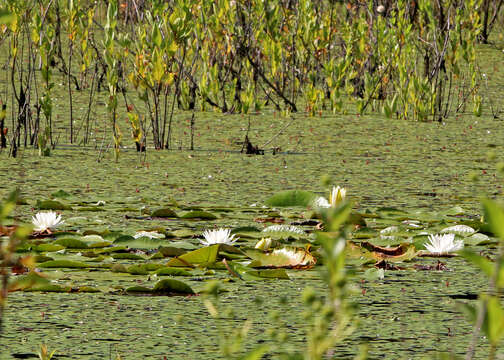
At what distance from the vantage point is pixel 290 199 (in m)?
3.12

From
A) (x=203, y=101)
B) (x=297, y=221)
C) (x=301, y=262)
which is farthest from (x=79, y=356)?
(x=203, y=101)

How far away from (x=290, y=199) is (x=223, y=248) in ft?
2.42

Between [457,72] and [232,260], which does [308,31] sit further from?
[232,260]

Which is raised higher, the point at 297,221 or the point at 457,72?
the point at 457,72

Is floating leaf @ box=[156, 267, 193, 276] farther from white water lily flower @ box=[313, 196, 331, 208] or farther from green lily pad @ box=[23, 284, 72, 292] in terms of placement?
white water lily flower @ box=[313, 196, 331, 208]

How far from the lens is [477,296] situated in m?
2.12

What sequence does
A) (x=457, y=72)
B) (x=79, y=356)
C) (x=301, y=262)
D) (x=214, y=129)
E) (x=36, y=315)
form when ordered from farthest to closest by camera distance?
(x=457, y=72) → (x=214, y=129) → (x=301, y=262) → (x=36, y=315) → (x=79, y=356)

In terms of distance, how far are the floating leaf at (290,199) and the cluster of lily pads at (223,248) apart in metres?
0.21

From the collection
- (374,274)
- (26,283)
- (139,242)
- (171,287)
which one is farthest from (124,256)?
(26,283)

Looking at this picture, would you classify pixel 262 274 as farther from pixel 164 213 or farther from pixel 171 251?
pixel 164 213

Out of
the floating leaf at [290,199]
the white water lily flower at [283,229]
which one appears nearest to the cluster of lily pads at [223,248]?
the white water lily flower at [283,229]

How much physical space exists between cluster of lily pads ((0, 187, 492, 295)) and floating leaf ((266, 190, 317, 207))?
0.21 metres

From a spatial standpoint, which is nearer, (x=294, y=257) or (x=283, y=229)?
(x=294, y=257)

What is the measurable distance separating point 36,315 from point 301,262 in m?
0.70
